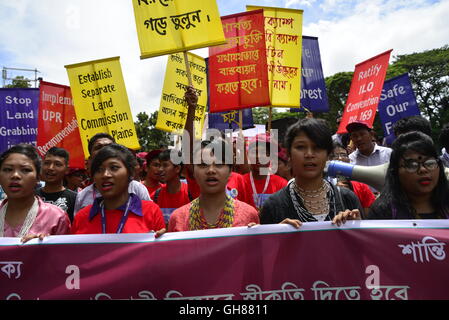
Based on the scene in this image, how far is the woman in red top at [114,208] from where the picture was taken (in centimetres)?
239

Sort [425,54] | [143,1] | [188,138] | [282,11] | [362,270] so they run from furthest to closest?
[425,54] → [282,11] → [143,1] → [188,138] → [362,270]

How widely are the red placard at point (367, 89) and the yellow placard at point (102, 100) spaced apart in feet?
10.8

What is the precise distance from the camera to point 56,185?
3.55 metres

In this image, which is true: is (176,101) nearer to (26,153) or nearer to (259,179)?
(259,179)

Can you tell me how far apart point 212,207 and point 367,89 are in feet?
14.3

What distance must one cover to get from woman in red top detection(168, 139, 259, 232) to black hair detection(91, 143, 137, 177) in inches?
18.6

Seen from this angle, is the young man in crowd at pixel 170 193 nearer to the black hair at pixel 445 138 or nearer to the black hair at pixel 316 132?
the black hair at pixel 316 132

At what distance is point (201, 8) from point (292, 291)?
3.04m

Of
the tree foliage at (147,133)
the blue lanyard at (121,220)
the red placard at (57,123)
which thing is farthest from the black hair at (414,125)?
the tree foliage at (147,133)

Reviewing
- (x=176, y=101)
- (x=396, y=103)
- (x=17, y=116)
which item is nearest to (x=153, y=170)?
(x=176, y=101)

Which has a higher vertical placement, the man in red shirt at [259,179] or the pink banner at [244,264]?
the man in red shirt at [259,179]

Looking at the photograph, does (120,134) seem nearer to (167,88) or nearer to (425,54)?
(167,88)
